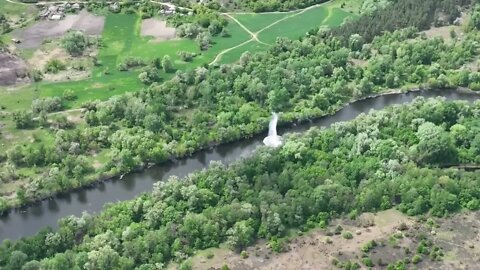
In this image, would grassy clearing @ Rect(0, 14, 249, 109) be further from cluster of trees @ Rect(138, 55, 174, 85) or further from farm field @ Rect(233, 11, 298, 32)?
farm field @ Rect(233, 11, 298, 32)

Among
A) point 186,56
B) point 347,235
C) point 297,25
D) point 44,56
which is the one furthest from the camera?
point 297,25

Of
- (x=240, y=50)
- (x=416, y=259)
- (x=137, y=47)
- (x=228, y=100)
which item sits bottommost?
(x=416, y=259)

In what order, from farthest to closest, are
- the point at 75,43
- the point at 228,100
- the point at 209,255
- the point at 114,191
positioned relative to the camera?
1. the point at 75,43
2. the point at 228,100
3. the point at 114,191
4. the point at 209,255

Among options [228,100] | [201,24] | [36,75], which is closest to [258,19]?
[201,24]

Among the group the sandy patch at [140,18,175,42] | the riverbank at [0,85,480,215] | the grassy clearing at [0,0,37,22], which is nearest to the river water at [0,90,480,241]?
the riverbank at [0,85,480,215]

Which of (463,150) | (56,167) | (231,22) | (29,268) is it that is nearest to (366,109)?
(463,150)

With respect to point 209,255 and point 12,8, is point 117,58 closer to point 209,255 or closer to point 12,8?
point 12,8

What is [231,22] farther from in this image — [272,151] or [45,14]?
[272,151]
